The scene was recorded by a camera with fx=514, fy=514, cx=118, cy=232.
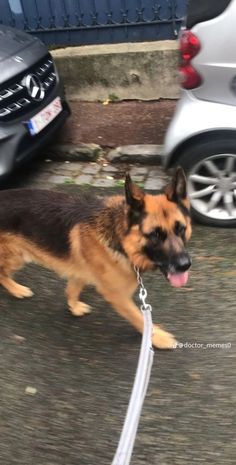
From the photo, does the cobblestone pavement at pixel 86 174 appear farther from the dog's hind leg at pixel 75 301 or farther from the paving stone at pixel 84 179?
the dog's hind leg at pixel 75 301

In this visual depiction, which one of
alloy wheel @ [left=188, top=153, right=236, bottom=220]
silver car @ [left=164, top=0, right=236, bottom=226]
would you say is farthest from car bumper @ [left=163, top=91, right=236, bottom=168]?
alloy wheel @ [left=188, top=153, right=236, bottom=220]

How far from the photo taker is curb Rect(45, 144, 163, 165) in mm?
5500

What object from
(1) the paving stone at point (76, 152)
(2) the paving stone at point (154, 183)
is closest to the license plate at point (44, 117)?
(1) the paving stone at point (76, 152)

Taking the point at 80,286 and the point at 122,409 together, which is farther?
the point at 80,286

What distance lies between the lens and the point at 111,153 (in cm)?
568

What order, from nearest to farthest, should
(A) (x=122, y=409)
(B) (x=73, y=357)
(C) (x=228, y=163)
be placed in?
A: (A) (x=122, y=409) → (B) (x=73, y=357) → (C) (x=228, y=163)

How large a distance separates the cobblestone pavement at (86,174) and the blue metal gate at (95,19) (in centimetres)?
205

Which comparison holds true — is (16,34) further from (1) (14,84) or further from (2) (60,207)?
(2) (60,207)

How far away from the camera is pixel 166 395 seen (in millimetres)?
2963

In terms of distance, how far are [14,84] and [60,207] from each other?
2.06 meters

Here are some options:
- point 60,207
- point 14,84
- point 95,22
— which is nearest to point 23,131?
point 14,84

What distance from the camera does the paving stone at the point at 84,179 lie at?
17.4 ft

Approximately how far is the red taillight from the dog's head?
153 cm

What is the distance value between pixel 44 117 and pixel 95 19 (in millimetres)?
2233
